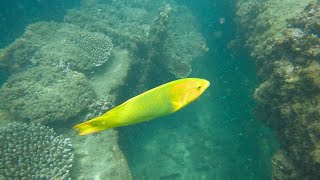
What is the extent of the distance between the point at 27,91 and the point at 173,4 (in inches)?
451

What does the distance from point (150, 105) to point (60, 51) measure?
848 cm

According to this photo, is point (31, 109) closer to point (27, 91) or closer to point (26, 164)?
point (27, 91)

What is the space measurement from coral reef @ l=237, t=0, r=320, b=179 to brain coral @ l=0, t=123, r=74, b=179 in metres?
4.82

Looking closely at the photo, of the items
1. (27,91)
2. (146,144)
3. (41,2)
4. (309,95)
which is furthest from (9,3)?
(309,95)

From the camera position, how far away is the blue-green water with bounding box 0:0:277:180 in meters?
8.62

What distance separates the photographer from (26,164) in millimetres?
5738

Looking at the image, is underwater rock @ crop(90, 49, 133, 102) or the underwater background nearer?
the underwater background

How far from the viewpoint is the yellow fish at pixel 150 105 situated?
5.07ft

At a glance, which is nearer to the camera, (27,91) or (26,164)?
(26,164)

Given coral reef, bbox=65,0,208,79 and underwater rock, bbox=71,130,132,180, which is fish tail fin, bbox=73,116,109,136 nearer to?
underwater rock, bbox=71,130,132,180

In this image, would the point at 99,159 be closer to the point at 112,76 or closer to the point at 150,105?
the point at 112,76

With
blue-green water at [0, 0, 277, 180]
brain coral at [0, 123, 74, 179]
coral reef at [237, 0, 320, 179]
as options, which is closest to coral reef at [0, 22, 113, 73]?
blue-green water at [0, 0, 277, 180]

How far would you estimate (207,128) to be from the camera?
10164mm

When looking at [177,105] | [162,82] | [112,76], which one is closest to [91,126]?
[177,105]
